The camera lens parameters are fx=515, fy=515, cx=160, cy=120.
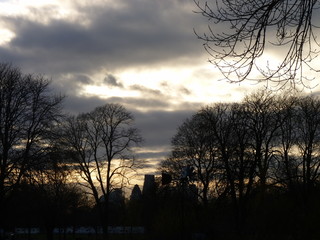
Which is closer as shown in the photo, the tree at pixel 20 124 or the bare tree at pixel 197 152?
the tree at pixel 20 124

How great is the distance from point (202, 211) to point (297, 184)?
104 ft

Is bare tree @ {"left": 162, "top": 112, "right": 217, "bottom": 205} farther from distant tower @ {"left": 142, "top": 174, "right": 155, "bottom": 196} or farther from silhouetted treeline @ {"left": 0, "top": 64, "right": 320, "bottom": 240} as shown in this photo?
distant tower @ {"left": 142, "top": 174, "right": 155, "bottom": 196}

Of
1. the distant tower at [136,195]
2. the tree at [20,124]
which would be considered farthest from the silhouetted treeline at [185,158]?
the distant tower at [136,195]

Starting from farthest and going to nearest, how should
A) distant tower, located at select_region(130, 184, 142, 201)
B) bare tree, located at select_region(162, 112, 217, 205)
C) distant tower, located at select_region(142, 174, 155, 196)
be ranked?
distant tower, located at select_region(130, 184, 142, 201) → distant tower, located at select_region(142, 174, 155, 196) → bare tree, located at select_region(162, 112, 217, 205)

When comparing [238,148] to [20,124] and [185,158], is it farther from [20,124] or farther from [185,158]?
[20,124]

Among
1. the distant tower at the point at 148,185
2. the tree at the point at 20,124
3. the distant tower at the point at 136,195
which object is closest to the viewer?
the tree at the point at 20,124

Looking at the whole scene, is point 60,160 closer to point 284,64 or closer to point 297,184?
point 297,184

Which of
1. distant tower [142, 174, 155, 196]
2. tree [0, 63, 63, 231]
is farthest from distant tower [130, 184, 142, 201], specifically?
tree [0, 63, 63, 231]

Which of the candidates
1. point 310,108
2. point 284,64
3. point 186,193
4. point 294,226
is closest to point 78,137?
point 186,193

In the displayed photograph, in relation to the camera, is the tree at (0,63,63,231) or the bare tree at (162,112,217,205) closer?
the tree at (0,63,63,231)

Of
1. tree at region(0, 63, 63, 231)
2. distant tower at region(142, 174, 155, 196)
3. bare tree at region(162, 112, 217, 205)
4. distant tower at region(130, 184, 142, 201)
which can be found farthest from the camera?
distant tower at region(130, 184, 142, 201)

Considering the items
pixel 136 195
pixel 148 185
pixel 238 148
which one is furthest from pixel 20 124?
pixel 136 195

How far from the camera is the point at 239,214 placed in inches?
1919

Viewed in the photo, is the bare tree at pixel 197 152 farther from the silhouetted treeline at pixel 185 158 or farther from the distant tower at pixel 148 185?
the distant tower at pixel 148 185
